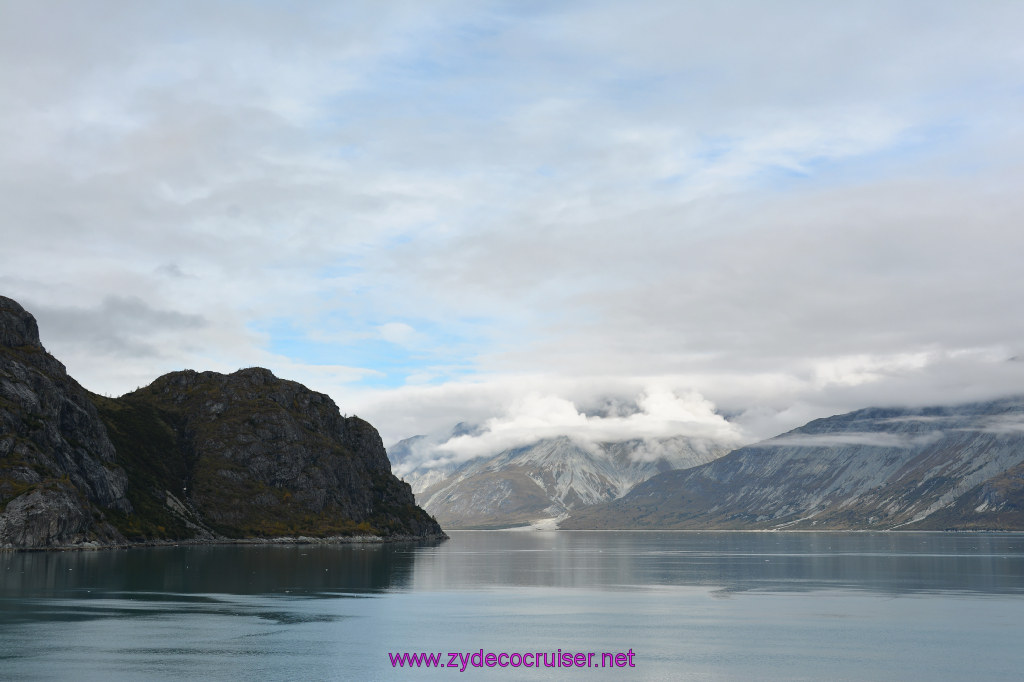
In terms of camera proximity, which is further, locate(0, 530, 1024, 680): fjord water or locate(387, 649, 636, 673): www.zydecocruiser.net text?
locate(387, 649, 636, 673): www.zydecocruiser.net text

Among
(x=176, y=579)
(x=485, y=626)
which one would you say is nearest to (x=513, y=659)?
(x=485, y=626)

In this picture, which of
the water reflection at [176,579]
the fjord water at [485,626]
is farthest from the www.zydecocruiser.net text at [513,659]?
the water reflection at [176,579]

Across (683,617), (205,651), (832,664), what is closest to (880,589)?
(683,617)

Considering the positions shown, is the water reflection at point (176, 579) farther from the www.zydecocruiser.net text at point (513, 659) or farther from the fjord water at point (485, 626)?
the www.zydecocruiser.net text at point (513, 659)

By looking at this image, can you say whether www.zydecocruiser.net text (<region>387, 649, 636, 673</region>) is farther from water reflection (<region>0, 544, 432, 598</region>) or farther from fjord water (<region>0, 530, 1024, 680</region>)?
water reflection (<region>0, 544, 432, 598</region>)

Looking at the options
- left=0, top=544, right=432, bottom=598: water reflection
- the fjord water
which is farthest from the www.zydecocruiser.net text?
left=0, top=544, right=432, bottom=598: water reflection

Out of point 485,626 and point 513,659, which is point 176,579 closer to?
point 485,626

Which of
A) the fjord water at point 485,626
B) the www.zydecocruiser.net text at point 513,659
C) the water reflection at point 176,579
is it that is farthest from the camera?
the water reflection at point 176,579

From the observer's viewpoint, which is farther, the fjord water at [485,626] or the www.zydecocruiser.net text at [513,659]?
the www.zydecocruiser.net text at [513,659]

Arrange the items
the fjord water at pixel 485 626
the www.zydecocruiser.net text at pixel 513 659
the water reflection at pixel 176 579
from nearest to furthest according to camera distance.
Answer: the fjord water at pixel 485 626 < the www.zydecocruiser.net text at pixel 513 659 < the water reflection at pixel 176 579

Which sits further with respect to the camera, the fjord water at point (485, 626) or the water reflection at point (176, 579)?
the water reflection at point (176, 579)

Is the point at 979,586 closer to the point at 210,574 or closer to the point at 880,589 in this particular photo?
the point at 880,589

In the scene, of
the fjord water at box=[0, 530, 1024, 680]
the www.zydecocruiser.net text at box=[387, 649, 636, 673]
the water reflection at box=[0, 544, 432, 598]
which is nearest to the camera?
the fjord water at box=[0, 530, 1024, 680]

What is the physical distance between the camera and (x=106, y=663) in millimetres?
79062
